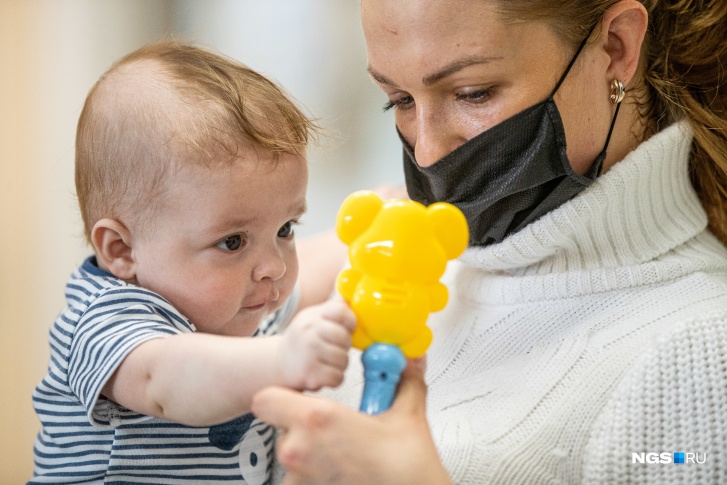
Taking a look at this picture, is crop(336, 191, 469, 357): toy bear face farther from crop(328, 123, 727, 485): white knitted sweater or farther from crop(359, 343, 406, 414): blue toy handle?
crop(328, 123, 727, 485): white knitted sweater

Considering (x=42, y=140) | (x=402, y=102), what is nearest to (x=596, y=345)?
(x=402, y=102)

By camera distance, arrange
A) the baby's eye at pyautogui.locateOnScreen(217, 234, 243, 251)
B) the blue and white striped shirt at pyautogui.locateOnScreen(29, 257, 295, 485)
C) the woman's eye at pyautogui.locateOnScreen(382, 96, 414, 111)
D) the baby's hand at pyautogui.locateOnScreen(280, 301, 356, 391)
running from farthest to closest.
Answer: the woman's eye at pyautogui.locateOnScreen(382, 96, 414, 111), the baby's eye at pyautogui.locateOnScreen(217, 234, 243, 251), the blue and white striped shirt at pyautogui.locateOnScreen(29, 257, 295, 485), the baby's hand at pyautogui.locateOnScreen(280, 301, 356, 391)

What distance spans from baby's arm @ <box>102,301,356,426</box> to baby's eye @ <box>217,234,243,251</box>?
22 centimetres

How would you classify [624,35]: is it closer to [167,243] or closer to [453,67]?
[453,67]

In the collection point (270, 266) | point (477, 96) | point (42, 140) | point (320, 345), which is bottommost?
point (42, 140)

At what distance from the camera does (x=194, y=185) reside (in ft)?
4.02

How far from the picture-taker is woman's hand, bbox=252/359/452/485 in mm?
898

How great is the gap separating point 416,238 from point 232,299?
43cm

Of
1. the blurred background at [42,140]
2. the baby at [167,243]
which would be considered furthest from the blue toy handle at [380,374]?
the blurred background at [42,140]

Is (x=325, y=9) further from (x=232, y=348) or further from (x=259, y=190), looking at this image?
(x=232, y=348)

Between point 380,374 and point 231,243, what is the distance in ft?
1.40

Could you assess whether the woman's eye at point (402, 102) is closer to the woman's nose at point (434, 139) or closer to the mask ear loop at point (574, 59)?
the woman's nose at point (434, 139)

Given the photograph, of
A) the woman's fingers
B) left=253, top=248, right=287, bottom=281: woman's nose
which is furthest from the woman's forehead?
the woman's fingers

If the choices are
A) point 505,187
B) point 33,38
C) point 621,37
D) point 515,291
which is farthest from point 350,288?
point 33,38
